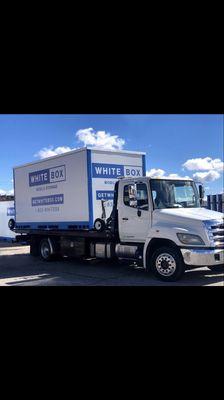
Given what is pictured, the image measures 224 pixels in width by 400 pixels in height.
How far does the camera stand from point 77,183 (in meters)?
11.2

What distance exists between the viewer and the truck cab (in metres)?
8.46

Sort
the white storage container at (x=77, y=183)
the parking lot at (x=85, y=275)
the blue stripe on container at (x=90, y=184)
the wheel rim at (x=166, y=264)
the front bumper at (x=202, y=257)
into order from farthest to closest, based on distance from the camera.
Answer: the white storage container at (x=77, y=183)
the blue stripe on container at (x=90, y=184)
the parking lot at (x=85, y=275)
the wheel rim at (x=166, y=264)
the front bumper at (x=202, y=257)

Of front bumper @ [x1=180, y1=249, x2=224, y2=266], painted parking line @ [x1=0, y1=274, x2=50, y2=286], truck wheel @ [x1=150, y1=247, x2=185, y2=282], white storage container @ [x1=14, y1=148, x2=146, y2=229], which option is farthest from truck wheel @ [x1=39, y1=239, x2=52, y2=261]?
front bumper @ [x1=180, y1=249, x2=224, y2=266]

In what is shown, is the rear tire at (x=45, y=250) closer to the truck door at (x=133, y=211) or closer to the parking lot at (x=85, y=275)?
the parking lot at (x=85, y=275)

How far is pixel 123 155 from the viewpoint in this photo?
37.4 ft

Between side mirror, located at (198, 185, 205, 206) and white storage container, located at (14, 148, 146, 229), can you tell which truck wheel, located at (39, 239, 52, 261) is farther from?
side mirror, located at (198, 185, 205, 206)

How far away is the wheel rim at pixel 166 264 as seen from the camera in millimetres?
8664

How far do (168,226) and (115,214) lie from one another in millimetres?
1828

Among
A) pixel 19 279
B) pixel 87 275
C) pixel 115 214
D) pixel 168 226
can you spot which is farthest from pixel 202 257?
pixel 19 279

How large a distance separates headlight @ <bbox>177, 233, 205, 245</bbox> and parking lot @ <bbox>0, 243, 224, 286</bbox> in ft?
2.93

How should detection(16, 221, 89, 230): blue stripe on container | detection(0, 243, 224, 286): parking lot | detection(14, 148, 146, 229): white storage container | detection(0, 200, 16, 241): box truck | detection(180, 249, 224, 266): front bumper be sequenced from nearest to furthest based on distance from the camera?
detection(180, 249, 224, 266): front bumper → detection(0, 243, 224, 286): parking lot → detection(14, 148, 146, 229): white storage container → detection(16, 221, 89, 230): blue stripe on container → detection(0, 200, 16, 241): box truck

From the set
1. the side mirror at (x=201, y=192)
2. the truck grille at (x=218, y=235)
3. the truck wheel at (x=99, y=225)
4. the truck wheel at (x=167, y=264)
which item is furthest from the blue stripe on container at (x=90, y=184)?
the truck grille at (x=218, y=235)
